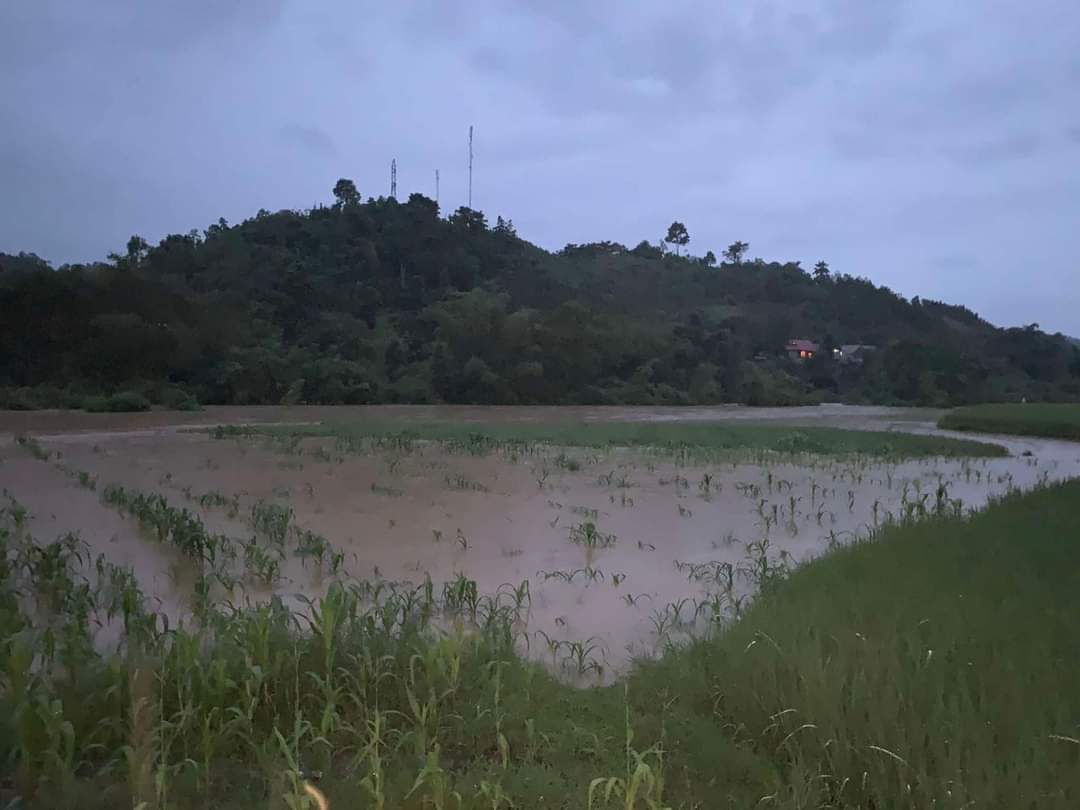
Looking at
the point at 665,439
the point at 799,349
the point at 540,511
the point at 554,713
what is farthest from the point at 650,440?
the point at 799,349

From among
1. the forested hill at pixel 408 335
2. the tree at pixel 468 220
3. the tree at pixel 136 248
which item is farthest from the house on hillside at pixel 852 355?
the tree at pixel 136 248

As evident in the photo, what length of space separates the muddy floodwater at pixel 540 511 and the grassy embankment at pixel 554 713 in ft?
2.13

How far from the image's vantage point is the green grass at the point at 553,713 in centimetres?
225

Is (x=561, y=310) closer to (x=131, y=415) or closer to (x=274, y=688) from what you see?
(x=131, y=415)

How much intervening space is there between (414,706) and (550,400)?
29390 millimetres

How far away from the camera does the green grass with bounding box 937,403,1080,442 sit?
683 inches

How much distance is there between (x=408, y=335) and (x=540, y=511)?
88.6 feet

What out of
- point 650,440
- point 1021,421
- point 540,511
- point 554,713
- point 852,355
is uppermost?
point 852,355

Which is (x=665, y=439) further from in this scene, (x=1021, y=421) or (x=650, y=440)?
(x=1021, y=421)

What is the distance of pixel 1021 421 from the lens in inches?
725

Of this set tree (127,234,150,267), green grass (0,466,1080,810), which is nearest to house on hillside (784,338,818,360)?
tree (127,234,150,267)

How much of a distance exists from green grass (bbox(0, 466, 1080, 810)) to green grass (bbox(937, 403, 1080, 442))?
1603 centimetres

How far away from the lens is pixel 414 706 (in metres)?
2.58

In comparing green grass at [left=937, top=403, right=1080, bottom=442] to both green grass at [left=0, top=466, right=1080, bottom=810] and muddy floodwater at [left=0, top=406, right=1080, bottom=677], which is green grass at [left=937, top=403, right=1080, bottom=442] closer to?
muddy floodwater at [left=0, top=406, right=1080, bottom=677]
